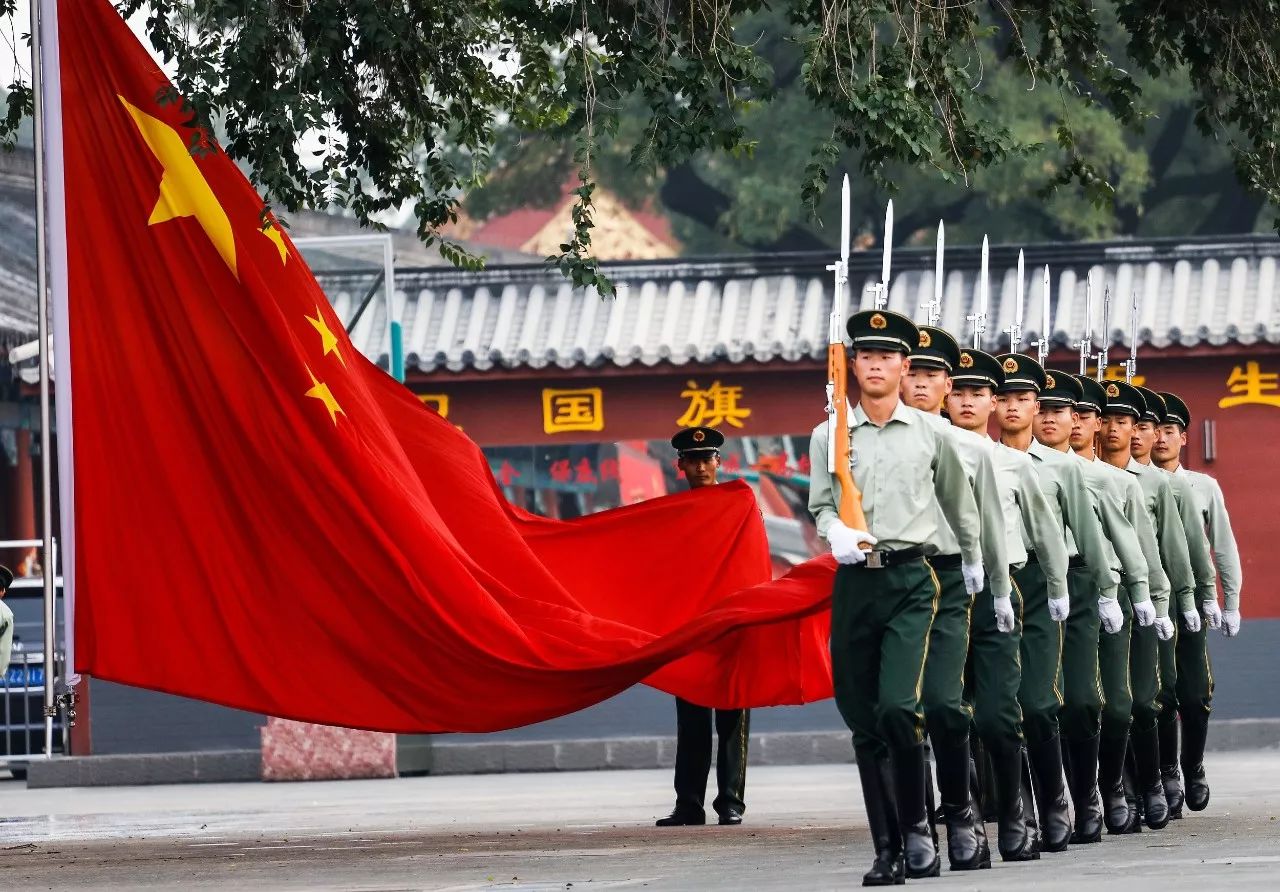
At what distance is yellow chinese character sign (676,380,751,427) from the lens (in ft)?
65.5

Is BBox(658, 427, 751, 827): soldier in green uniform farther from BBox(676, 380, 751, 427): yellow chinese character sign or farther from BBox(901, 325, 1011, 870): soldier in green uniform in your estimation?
BBox(676, 380, 751, 427): yellow chinese character sign

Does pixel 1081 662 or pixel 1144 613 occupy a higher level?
pixel 1144 613

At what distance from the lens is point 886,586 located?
8719 mm

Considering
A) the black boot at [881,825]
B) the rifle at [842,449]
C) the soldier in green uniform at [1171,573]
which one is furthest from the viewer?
the soldier in green uniform at [1171,573]

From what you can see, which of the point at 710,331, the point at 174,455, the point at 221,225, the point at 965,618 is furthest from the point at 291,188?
the point at 710,331

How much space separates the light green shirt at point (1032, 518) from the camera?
1009 cm

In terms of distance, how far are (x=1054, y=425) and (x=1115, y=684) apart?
3.90ft

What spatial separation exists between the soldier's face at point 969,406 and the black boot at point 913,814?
72.4 inches

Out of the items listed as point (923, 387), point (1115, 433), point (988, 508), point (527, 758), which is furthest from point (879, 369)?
point (527, 758)

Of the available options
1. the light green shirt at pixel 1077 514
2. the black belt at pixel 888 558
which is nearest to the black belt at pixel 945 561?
the black belt at pixel 888 558

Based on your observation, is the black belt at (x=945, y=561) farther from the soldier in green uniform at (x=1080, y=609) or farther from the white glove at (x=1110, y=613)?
the white glove at (x=1110, y=613)

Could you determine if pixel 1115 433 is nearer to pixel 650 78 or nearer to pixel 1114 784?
pixel 1114 784

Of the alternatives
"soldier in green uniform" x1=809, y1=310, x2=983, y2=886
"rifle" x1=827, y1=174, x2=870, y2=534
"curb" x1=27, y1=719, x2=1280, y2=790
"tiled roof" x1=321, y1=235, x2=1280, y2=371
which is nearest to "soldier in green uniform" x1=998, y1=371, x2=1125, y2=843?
"soldier in green uniform" x1=809, y1=310, x2=983, y2=886

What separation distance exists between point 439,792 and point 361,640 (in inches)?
245
